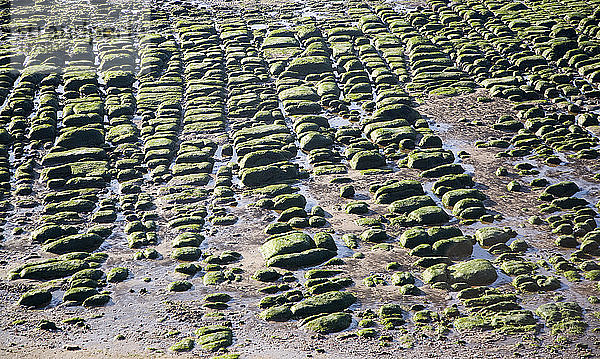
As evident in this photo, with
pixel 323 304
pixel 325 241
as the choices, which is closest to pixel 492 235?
pixel 325 241

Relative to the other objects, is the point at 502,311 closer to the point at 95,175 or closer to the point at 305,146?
the point at 305,146

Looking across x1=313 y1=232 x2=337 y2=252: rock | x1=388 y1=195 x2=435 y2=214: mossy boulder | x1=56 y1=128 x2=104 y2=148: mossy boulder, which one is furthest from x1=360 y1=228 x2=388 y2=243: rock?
x1=56 y1=128 x2=104 y2=148: mossy boulder

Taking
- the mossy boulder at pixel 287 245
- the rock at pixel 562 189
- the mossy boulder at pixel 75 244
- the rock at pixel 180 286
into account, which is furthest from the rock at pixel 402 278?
the mossy boulder at pixel 75 244

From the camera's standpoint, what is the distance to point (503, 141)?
3281 centimetres

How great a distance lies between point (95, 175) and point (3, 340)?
11135 mm

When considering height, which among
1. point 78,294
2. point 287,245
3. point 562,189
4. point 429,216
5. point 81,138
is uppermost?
point 81,138

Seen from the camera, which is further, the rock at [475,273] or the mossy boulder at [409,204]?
the mossy boulder at [409,204]

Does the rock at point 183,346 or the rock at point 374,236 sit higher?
the rock at point 183,346

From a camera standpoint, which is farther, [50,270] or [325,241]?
[325,241]

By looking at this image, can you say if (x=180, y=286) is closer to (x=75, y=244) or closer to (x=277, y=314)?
(x=277, y=314)

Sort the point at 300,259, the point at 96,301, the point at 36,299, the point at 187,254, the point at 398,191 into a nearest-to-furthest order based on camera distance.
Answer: the point at 96,301 → the point at 36,299 → the point at 300,259 → the point at 187,254 → the point at 398,191

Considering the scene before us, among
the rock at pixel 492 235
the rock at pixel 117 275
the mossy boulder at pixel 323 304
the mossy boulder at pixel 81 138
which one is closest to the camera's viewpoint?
the mossy boulder at pixel 323 304

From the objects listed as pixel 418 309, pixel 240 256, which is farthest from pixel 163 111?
pixel 418 309

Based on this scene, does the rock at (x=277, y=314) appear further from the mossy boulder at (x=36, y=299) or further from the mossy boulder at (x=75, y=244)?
the mossy boulder at (x=75, y=244)
